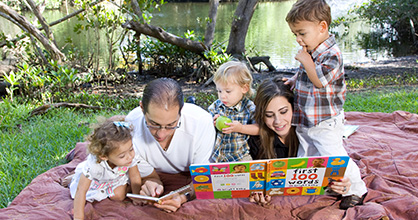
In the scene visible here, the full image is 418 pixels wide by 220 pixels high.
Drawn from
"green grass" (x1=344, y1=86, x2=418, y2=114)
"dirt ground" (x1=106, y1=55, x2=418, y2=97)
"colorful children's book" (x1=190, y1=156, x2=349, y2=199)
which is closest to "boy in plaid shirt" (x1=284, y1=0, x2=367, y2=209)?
"colorful children's book" (x1=190, y1=156, x2=349, y2=199)

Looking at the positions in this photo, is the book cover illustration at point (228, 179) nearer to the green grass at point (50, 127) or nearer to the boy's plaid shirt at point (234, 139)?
the boy's plaid shirt at point (234, 139)

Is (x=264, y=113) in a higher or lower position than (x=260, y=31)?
lower

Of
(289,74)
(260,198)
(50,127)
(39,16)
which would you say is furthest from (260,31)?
(260,198)

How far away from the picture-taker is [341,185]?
2508 millimetres

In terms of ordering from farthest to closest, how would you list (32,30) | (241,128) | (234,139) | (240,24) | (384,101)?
(240,24)
(32,30)
(384,101)
(234,139)
(241,128)

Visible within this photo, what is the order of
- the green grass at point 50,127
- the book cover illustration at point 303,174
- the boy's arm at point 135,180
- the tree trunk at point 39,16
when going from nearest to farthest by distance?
the book cover illustration at point 303,174 → the boy's arm at point 135,180 → the green grass at point 50,127 → the tree trunk at point 39,16

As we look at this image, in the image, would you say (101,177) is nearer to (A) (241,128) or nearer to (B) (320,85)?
(A) (241,128)

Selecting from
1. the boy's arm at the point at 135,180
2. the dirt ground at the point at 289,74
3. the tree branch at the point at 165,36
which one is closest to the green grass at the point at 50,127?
the dirt ground at the point at 289,74

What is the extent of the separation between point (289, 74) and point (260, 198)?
605 centimetres

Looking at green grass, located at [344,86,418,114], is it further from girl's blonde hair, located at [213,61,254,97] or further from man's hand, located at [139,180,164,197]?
man's hand, located at [139,180,164,197]

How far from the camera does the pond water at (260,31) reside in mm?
11422

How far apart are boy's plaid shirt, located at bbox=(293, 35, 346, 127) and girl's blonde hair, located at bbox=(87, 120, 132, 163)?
56.8 inches

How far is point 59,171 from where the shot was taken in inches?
127

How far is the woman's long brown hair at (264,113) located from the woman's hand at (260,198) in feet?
1.38
